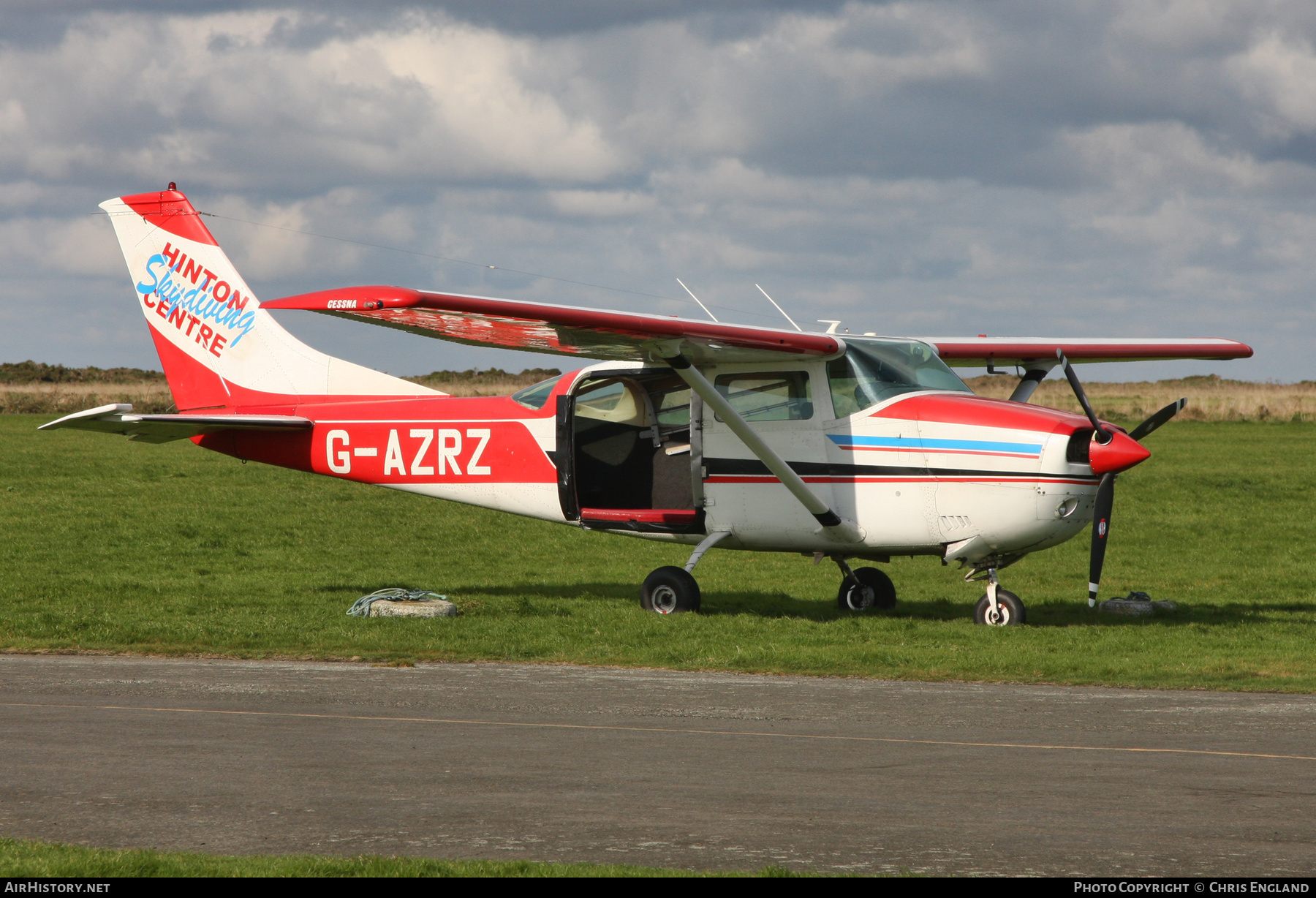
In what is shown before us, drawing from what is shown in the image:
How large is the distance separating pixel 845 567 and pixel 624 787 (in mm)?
8814

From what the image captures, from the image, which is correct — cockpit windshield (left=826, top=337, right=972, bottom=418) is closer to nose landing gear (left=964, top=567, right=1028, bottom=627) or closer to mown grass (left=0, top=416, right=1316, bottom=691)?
nose landing gear (left=964, top=567, right=1028, bottom=627)

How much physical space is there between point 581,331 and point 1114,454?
5.07 metres

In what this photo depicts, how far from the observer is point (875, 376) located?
44.0ft

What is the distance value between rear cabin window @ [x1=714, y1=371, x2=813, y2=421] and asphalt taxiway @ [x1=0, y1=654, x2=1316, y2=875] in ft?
12.8

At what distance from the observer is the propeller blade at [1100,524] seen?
1222 centimetres

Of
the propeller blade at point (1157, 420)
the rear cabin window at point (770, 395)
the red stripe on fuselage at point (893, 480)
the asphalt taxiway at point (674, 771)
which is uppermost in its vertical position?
the rear cabin window at point (770, 395)

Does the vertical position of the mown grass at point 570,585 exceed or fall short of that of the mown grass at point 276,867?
it exceeds it

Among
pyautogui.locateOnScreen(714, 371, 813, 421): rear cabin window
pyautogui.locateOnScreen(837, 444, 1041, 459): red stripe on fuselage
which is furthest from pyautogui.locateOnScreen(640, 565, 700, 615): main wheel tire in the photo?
pyautogui.locateOnScreen(837, 444, 1041, 459): red stripe on fuselage

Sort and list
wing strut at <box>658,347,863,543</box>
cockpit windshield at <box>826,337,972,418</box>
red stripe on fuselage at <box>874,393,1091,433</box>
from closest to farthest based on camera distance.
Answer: red stripe on fuselage at <box>874,393,1091,433</box>
wing strut at <box>658,347,863,543</box>
cockpit windshield at <box>826,337,972,418</box>

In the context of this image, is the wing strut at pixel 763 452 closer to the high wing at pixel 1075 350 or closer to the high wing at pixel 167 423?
the high wing at pixel 1075 350

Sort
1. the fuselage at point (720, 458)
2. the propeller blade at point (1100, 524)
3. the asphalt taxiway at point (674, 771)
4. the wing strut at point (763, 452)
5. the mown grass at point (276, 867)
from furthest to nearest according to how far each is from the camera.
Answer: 1. the wing strut at point (763, 452)
2. the fuselage at point (720, 458)
3. the propeller blade at point (1100, 524)
4. the asphalt taxiway at point (674, 771)
5. the mown grass at point (276, 867)

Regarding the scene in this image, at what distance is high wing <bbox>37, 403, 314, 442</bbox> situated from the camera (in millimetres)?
14852

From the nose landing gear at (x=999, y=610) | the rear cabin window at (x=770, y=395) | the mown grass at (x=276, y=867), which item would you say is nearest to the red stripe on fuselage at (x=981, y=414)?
the rear cabin window at (x=770, y=395)

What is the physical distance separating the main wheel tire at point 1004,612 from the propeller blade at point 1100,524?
2.55 ft
